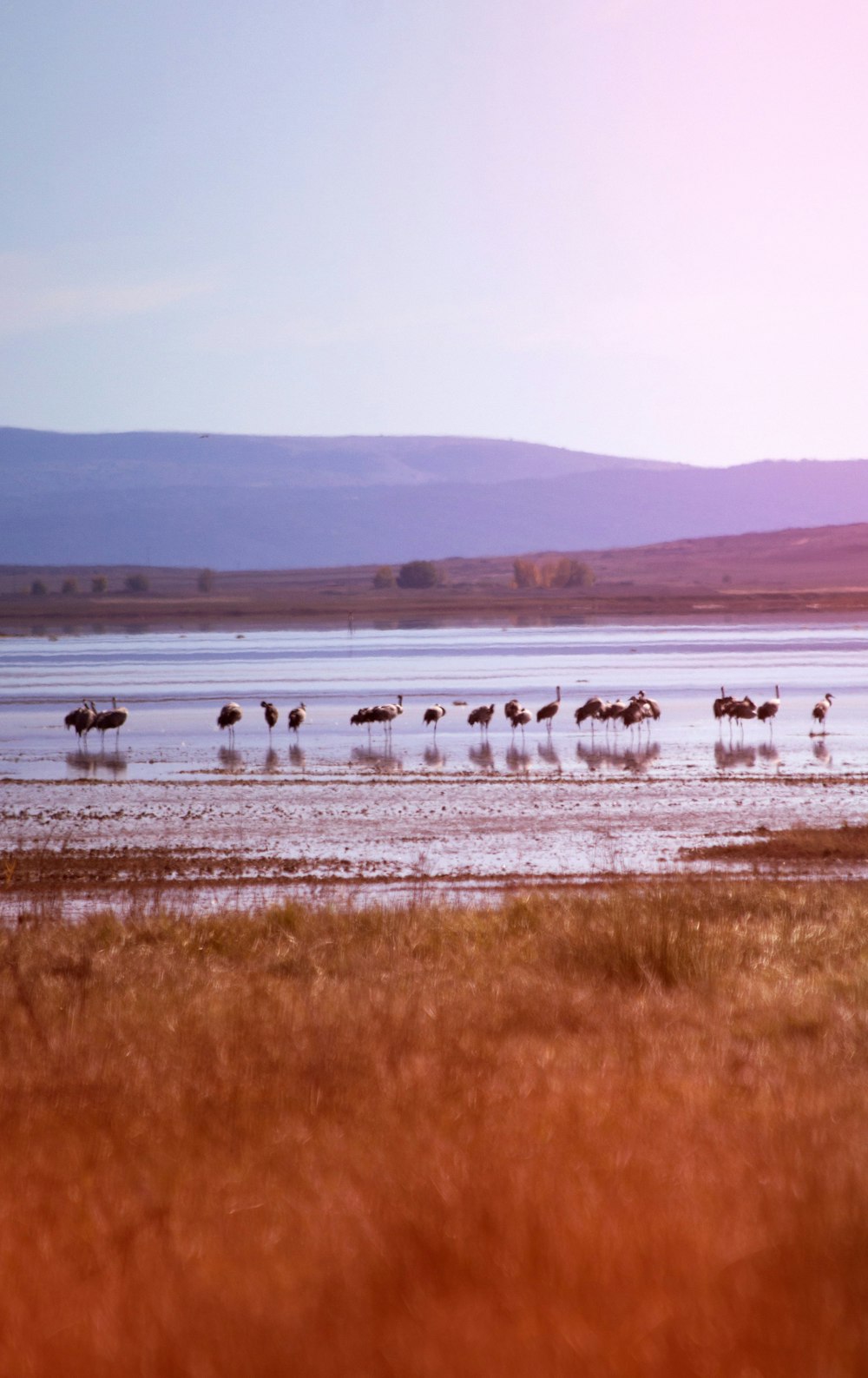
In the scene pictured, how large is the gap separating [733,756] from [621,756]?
2.06 m

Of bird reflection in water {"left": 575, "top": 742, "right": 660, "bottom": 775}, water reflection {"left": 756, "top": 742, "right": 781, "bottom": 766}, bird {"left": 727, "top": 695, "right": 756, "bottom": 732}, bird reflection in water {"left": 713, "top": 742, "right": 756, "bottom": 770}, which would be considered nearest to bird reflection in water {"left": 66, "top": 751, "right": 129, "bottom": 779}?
bird reflection in water {"left": 575, "top": 742, "right": 660, "bottom": 775}

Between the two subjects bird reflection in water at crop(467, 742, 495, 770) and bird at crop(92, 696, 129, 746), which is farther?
bird at crop(92, 696, 129, 746)

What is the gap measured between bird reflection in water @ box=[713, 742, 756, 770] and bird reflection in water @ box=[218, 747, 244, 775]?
8.52 meters

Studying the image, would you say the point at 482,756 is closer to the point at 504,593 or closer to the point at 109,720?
the point at 109,720

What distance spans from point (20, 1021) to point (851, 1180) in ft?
14.5

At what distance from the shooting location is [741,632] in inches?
2712

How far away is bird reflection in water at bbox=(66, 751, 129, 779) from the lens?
85.9 feet

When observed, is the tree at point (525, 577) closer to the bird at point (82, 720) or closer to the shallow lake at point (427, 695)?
the shallow lake at point (427, 695)

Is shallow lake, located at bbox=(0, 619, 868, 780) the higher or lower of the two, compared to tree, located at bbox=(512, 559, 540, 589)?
lower

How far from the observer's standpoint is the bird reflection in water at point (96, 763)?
2619 centimetres

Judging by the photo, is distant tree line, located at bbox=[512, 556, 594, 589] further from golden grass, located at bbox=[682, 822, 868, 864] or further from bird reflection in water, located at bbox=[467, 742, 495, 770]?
golden grass, located at bbox=[682, 822, 868, 864]

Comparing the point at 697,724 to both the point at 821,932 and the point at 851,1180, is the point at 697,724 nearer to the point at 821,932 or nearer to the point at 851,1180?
the point at 821,932

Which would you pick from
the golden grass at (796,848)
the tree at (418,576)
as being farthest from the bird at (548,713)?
the tree at (418,576)

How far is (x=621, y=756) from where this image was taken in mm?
27953
